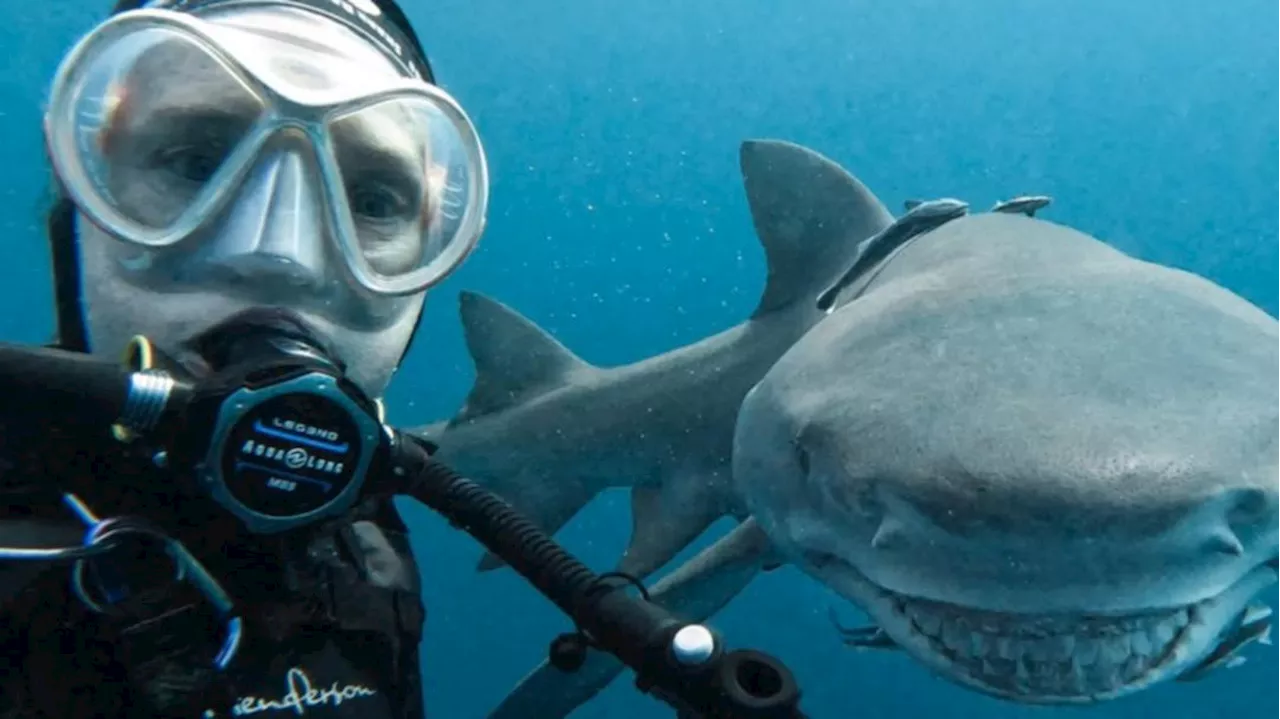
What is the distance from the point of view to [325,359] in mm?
1542

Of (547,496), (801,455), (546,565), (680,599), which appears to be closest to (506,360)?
(547,496)

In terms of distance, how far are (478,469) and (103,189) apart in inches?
103

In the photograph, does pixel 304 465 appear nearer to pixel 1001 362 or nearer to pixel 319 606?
pixel 319 606

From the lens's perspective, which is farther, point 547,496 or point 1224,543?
point 547,496

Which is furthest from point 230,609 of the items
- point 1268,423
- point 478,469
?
point 478,469

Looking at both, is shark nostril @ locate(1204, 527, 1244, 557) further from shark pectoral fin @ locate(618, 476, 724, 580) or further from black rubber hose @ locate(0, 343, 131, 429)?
shark pectoral fin @ locate(618, 476, 724, 580)

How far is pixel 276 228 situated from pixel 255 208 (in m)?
0.05

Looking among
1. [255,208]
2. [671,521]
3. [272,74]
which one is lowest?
[671,521]

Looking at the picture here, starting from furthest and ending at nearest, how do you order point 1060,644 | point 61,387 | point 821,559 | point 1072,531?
point 821,559, point 1060,644, point 1072,531, point 61,387

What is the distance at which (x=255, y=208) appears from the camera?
1739 mm

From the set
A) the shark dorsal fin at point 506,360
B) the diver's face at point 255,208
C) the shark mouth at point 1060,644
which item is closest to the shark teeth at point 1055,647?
the shark mouth at point 1060,644

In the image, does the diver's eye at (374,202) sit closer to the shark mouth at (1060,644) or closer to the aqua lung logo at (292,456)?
the aqua lung logo at (292,456)

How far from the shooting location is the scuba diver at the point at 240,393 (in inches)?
55.3

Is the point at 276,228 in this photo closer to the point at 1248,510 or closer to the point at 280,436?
the point at 280,436
